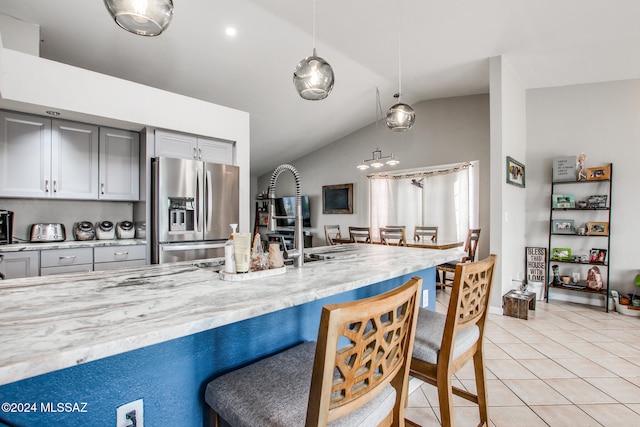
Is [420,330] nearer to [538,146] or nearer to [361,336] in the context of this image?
[361,336]

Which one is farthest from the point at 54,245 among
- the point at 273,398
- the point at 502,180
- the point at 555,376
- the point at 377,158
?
the point at 377,158

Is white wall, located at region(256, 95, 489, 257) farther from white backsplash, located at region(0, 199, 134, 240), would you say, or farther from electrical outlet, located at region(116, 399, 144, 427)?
electrical outlet, located at region(116, 399, 144, 427)

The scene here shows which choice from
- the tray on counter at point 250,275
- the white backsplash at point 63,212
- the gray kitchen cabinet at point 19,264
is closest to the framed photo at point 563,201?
the tray on counter at point 250,275

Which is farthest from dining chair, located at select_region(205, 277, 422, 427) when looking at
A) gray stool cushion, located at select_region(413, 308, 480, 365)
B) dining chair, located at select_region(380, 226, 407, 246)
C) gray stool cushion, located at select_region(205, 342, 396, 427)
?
dining chair, located at select_region(380, 226, 407, 246)

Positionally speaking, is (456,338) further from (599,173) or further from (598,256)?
(599,173)

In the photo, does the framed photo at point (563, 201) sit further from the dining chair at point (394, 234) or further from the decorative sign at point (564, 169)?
the dining chair at point (394, 234)

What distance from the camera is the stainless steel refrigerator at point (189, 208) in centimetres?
290

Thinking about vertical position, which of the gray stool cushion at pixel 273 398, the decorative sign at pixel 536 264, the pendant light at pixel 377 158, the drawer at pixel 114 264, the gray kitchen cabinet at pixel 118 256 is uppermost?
the pendant light at pixel 377 158

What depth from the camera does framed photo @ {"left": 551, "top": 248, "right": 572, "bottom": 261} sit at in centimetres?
388

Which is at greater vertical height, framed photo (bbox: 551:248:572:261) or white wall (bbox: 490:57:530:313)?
white wall (bbox: 490:57:530:313)

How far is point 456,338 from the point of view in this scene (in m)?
1.32

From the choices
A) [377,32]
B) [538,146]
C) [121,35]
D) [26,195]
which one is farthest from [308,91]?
[538,146]

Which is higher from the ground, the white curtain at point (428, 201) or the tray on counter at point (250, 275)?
the white curtain at point (428, 201)

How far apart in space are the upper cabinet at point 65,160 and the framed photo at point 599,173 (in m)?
5.24
